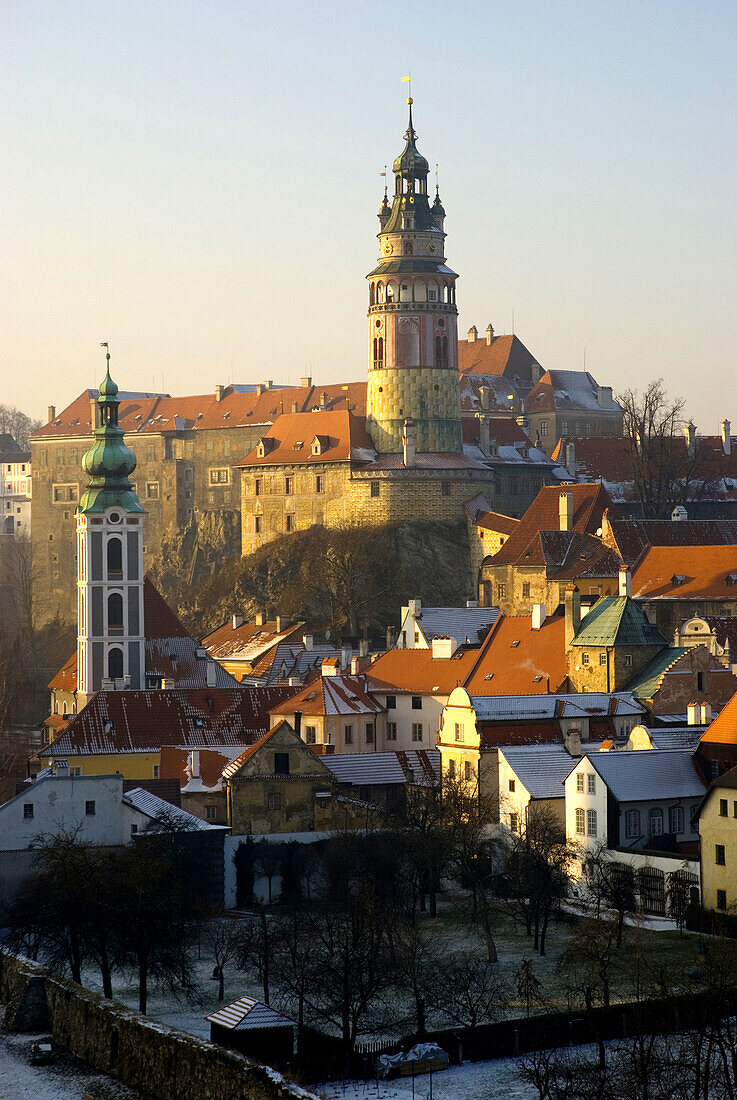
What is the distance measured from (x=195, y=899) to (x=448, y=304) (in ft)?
177

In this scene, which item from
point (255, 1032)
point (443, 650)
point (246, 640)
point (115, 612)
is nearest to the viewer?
point (255, 1032)

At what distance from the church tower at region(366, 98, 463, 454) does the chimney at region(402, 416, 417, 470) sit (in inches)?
9.0

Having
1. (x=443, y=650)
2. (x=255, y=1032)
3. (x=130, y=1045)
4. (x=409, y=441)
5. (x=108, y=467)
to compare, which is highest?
(x=409, y=441)

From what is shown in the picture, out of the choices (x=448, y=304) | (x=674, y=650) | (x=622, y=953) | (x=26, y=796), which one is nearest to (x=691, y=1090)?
(x=622, y=953)

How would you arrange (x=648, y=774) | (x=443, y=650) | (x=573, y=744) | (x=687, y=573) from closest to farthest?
(x=648, y=774), (x=573, y=744), (x=443, y=650), (x=687, y=573)

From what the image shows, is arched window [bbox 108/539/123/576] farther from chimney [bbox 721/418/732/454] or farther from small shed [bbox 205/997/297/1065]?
small shed [bbox 205/997/297/1065]

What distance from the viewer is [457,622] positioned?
75.6m

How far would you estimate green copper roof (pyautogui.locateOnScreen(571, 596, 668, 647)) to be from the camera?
202ft

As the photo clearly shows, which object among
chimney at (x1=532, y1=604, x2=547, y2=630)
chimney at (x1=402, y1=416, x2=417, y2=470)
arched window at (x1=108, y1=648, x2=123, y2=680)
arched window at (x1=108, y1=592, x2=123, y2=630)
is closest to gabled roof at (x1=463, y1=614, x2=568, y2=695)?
chimney at (x1=532, y1=604, x2=547, y2=630)

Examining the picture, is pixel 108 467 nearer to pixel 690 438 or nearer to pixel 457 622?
pixel 457 622

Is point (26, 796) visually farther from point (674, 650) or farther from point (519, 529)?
point (519, 529)

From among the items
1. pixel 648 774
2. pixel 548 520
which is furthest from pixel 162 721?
pixel 548 520

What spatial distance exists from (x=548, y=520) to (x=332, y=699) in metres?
21.1

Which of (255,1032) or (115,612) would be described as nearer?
(255,1032)
